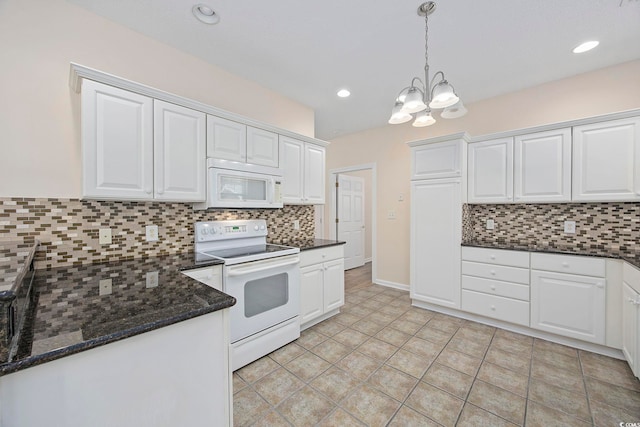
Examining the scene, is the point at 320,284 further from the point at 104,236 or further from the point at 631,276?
the point at 631,276

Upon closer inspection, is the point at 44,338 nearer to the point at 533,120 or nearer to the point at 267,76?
the point at 267,76

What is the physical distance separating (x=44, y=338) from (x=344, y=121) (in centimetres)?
404

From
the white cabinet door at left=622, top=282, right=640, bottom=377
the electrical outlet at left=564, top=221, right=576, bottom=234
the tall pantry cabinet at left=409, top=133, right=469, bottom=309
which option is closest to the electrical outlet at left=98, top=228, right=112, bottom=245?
the tall pantry cabinet at left=409, top=133, right=469, bottom=309

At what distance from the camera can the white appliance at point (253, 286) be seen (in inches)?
79.6

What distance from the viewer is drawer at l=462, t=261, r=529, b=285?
2.62 m

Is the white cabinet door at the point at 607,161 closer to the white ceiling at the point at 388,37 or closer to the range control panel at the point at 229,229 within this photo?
the white ceiling at the point at 388,37

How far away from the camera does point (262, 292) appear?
2211 mm

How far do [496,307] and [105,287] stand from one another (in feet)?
11.1

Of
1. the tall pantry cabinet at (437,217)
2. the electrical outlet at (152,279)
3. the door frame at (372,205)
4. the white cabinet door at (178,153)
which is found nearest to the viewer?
the electrical outlet at (152,279)

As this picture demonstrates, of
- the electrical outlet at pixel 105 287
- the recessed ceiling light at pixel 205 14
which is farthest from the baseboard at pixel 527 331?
the recessed ceiling light at pixel 205 14

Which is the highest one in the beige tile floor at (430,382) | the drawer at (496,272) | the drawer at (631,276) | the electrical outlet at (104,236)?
the electrical outlet at (104,236)

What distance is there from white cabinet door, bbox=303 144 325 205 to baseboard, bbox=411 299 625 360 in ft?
6.28

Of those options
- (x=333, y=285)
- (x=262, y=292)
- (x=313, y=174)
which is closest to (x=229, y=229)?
(x=262, y=292)

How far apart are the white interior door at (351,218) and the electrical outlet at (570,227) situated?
133 inches
